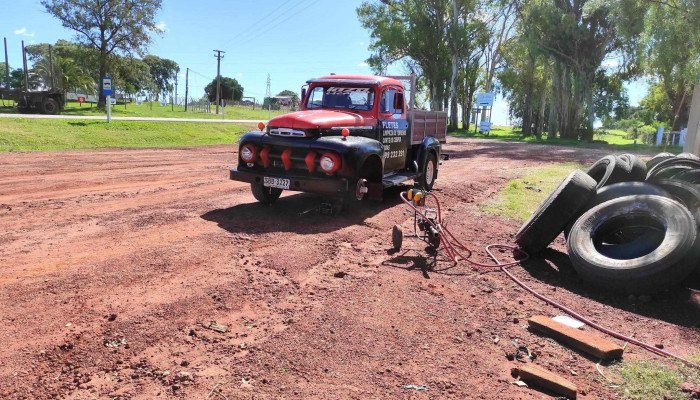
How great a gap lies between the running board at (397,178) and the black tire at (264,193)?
187 cm

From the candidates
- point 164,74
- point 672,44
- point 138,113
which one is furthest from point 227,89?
A: point 672,44

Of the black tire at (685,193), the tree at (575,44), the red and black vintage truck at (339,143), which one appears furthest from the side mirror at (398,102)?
the tree at (575,44)

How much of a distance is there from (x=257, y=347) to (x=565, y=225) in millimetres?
4317

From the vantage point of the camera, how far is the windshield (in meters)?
8.65

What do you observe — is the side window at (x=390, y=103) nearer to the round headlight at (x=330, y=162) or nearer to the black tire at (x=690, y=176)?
the round headlight at (x=330, y=162)

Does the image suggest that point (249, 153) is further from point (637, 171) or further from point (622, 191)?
point (637, 171)

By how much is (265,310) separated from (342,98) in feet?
17.6

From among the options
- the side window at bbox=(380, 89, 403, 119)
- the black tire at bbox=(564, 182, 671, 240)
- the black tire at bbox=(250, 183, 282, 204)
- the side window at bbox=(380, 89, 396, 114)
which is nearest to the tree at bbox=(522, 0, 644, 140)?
the side window at bbox=(380, 89, 403, 119)

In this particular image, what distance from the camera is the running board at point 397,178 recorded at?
27.6 ft

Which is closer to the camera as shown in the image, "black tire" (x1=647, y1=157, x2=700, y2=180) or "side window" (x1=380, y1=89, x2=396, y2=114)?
"black tire" (x1=647, y1=157, x2=700, y2=180)

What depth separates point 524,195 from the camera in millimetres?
10383

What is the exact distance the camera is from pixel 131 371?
3180 mm

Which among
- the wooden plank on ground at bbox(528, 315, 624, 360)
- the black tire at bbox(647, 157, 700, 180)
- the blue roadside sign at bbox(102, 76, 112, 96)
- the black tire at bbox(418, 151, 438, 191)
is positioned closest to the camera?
the wooden plank on ground at bbox(528, 315, 624, 360)

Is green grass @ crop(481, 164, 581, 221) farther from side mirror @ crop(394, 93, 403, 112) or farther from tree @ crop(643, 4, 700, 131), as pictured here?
tree @ crop(643, 4, 700, 131)
